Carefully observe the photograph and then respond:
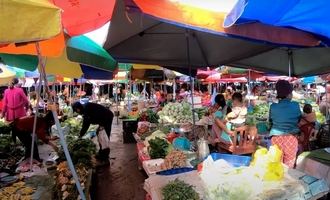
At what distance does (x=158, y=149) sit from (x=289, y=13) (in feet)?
9.86

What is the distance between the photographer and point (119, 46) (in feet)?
20.9

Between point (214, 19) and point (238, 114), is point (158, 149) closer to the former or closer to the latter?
point (238, 114)

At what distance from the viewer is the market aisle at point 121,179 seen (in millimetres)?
5812

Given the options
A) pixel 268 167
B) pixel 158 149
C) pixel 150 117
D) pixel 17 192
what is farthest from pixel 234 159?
pixel 150 117

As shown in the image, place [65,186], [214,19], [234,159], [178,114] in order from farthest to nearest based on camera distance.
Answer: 1. [178,114]
2. [65,186]
3. [234,159]
4. [214,19]

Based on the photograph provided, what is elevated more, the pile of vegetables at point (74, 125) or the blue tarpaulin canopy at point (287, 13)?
the blue tarpaulin canopy at point (287, 13)

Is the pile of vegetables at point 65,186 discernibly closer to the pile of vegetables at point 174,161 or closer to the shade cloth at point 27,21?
the pile of vegetables at point 174,161

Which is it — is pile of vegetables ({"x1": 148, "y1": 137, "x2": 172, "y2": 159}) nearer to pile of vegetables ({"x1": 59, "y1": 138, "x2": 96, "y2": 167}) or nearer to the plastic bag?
pile of vegetables ({"x1": 59, "y1": 138, "x2": 96, "y2": 167})

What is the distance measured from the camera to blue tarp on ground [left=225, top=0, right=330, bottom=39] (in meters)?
2.94

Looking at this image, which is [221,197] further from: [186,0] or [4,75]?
[4,75]

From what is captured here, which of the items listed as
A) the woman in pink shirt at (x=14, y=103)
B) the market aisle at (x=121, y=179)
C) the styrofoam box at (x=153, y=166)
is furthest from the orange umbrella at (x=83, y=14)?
the woman in pink shirt at (x=14, y=103)

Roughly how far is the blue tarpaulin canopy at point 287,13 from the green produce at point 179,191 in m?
1.50

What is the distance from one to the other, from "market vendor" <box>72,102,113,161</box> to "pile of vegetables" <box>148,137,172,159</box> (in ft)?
8.47

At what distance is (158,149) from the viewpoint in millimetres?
5438
